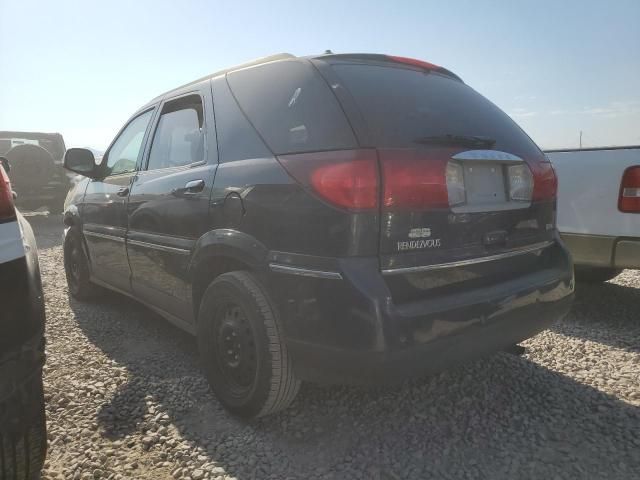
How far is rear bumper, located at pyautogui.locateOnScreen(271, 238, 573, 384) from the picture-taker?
5.78ft

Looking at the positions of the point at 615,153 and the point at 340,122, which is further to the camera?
the point at 615,153

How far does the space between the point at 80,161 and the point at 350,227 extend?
298 cm

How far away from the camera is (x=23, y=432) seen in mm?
1674

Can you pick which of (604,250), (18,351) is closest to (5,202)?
(18,351)

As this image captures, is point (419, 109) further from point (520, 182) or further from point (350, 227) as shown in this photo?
point (350, 227)

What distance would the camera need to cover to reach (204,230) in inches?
94.7

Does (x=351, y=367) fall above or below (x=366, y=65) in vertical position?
below

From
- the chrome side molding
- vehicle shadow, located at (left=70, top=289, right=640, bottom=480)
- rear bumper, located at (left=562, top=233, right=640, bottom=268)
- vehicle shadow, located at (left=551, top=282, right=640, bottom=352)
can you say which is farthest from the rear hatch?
vehicle shadow, located at (left=551, top=282, right=640, bottom=352)

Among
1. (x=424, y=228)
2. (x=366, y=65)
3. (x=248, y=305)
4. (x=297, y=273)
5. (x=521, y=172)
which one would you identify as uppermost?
(x=366, y=65)

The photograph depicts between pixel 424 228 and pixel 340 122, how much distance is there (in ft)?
1.80

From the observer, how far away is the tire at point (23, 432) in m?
1.59

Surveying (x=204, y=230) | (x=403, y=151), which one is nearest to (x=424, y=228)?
(x=403, y=151)

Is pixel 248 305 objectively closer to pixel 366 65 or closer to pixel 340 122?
pixel 340 122

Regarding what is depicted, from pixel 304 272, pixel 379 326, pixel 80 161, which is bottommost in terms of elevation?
pixel 379 326
